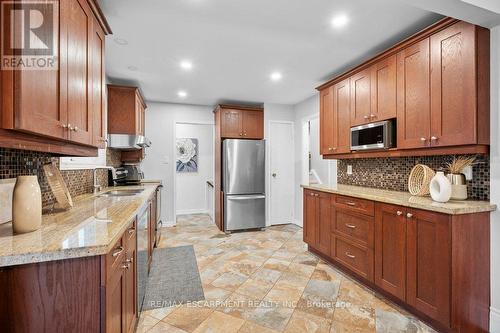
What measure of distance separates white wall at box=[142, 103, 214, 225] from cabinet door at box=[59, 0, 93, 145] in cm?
313

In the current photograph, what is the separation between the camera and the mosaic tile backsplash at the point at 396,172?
194 centimetres

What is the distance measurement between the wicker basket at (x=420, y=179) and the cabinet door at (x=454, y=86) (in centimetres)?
29

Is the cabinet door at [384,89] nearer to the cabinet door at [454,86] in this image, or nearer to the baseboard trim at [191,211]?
the cabinet door at [454,86]

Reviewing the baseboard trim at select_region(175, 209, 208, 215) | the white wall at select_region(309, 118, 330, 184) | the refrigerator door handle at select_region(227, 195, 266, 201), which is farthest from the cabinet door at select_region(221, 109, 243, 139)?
the baseboard trim at select_region(175, 209, 208, 215)

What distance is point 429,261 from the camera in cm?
178

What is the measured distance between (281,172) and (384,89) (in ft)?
9.09

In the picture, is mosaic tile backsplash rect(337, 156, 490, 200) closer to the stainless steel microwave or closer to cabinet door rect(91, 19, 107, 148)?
the stainless steel microwave

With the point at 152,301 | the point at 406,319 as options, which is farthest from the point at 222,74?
the point at 406,319

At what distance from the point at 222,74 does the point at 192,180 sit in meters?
3.49

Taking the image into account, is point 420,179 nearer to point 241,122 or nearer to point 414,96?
point 414,96

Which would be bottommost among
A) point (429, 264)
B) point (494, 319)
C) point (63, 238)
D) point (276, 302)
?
point (276, 302)

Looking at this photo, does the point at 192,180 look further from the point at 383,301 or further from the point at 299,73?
the point at 383,301

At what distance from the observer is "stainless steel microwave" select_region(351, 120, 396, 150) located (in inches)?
95.3

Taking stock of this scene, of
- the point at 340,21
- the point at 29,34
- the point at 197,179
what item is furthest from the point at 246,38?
the point at 197,179
